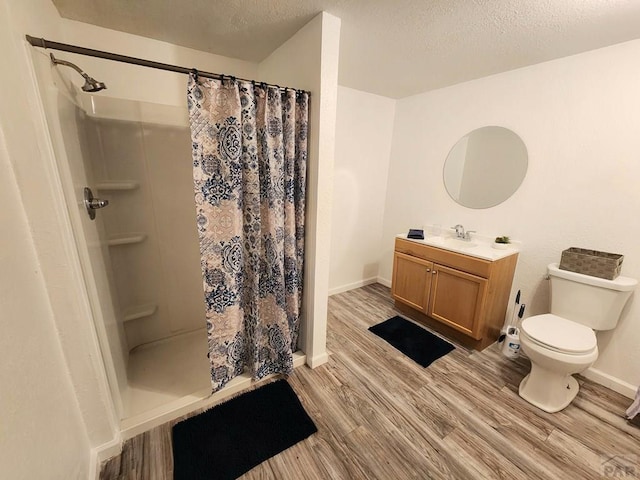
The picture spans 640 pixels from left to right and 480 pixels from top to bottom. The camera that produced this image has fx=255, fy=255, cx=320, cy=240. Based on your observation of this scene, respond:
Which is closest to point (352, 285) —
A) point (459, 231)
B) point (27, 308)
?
point (459, 231)

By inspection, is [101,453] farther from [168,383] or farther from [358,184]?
[358,184]

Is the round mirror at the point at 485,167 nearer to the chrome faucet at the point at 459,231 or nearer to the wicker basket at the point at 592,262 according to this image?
the chrome faucet at the point at 459,231

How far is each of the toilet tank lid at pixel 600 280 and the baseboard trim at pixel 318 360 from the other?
1733mm

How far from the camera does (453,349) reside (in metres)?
2.13

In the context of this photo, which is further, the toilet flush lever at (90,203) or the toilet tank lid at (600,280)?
the toilet tank lid at (600,280)

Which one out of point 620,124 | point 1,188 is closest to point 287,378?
point 1,188

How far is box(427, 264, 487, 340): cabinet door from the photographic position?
6.51 feet

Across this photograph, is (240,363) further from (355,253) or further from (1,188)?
(355,253)

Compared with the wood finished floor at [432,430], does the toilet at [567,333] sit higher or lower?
higher

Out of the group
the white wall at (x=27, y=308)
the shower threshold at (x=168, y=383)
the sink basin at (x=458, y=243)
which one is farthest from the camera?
the sink basin at (x=458, y=243)

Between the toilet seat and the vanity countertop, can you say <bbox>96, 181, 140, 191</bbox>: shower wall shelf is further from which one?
the toilet seat

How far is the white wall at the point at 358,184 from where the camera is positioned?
271cm

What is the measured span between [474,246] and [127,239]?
2.77 m

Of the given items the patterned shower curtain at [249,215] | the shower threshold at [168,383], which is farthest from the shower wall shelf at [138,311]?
the patterned shower curtain at [249,215]
